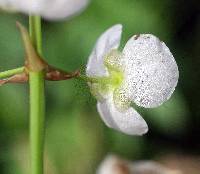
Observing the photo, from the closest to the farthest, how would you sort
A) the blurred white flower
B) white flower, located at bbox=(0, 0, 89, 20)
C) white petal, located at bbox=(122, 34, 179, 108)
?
white flower, located at bbox=(0, 0, 89, 20) < white petal, located at bbox=(122, 34, 179, 108) < the blurred white flower

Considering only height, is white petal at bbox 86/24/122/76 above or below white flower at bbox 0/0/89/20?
below

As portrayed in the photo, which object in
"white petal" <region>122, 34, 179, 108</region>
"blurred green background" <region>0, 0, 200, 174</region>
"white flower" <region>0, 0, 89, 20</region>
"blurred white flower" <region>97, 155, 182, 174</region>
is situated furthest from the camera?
"blurred green background" <region>0, 0, 200, 174</region>

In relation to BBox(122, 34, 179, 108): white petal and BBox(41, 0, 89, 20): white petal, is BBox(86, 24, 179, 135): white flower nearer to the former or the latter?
BBox(122, 34, 179, 108): white petal

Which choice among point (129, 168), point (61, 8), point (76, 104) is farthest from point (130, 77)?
point (76, 104)

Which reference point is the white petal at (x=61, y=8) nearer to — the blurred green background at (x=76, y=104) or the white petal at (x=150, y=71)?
the white petal at (x=150, y=71)

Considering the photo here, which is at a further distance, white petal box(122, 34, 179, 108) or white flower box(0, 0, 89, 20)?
white petal box(122, 34, 179, 108)

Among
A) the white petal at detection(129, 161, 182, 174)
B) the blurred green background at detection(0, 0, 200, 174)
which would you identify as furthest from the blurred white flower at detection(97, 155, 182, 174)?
the blurred green background at detection(0, 0, 200, 174)
